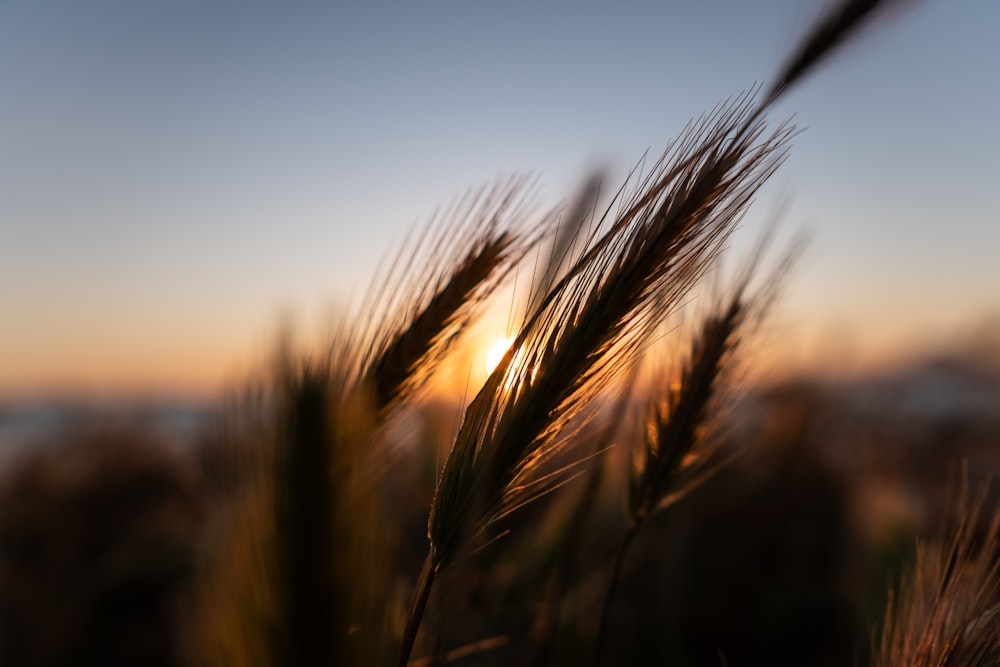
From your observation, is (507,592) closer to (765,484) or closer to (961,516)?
(961,516)

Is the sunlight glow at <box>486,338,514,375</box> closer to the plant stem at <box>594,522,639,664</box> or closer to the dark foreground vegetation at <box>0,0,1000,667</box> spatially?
the dark foreground vegetation at <box>0,0,1000,667</box>

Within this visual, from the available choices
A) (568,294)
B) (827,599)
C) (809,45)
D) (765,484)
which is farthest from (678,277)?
(765,484)

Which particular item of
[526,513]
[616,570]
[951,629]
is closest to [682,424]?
[616,570]

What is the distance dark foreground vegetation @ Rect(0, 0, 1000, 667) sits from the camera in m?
0.44

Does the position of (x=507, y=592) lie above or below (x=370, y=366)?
below

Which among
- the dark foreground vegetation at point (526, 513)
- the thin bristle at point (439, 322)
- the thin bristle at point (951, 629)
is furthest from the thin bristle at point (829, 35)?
the thin bristle at point (951, 629)

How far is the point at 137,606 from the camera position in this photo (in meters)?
2.13

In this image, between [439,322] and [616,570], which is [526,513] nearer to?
[616,570]

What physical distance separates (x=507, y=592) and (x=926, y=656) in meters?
0.96

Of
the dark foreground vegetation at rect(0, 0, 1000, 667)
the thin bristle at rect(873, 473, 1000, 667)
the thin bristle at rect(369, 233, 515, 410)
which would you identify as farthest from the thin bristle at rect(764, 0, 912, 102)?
the thin bristle at rect(873, 473, 1000, 667)

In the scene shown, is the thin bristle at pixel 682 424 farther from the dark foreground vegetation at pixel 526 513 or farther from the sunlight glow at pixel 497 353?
the sunlight glow at pixel 497 353

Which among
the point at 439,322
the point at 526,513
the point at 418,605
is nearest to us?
the point at 418,605

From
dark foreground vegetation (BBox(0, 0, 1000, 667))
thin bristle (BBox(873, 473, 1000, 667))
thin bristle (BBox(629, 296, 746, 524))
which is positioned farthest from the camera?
thin bristle (BBox(629, 296, 746, 524))

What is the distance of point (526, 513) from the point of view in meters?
1.98
